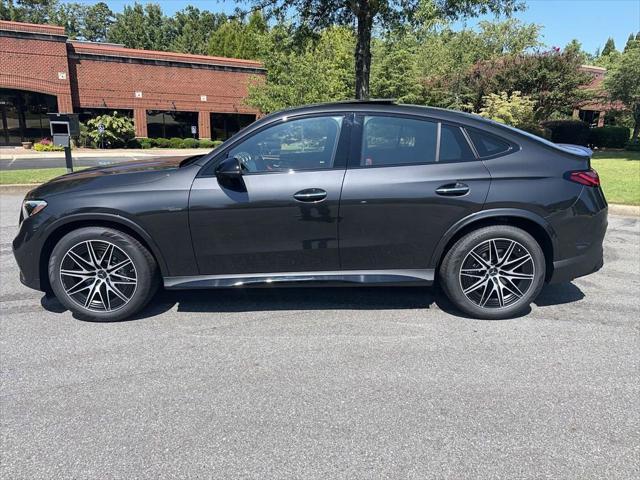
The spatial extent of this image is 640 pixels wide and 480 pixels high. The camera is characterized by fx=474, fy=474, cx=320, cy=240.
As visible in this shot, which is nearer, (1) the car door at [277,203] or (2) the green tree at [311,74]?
(1) the car door at [277,203]

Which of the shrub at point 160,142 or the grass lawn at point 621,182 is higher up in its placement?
the shrub at point 160,142

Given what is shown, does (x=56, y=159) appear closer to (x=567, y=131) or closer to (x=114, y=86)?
(x=114, y=86)

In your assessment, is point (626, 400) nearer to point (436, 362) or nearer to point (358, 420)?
point (436, 362)

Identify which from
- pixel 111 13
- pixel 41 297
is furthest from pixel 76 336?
pixel 111 13

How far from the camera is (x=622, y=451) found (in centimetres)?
233

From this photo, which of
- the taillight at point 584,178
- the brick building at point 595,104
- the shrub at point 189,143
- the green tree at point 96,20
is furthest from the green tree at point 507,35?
the green tree at point 96,20

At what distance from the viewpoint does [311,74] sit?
2080cm

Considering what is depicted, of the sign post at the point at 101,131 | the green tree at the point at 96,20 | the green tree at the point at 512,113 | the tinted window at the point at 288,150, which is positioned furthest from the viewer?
the green tree at the point at 96,20

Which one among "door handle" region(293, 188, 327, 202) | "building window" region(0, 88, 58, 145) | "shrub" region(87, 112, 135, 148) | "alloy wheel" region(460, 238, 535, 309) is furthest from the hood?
"building window" region(0, 88, 58, 145)

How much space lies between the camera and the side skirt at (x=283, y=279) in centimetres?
374

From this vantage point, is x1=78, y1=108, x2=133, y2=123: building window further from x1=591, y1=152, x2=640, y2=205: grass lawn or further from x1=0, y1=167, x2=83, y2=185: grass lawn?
x1=591, y1=152, x2=640, y2=205: grass lawn

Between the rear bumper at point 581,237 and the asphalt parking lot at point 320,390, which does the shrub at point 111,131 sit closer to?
the asphalt parking lot at point 320,390

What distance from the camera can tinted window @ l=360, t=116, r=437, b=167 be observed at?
375 cm

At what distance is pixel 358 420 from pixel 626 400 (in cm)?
159
